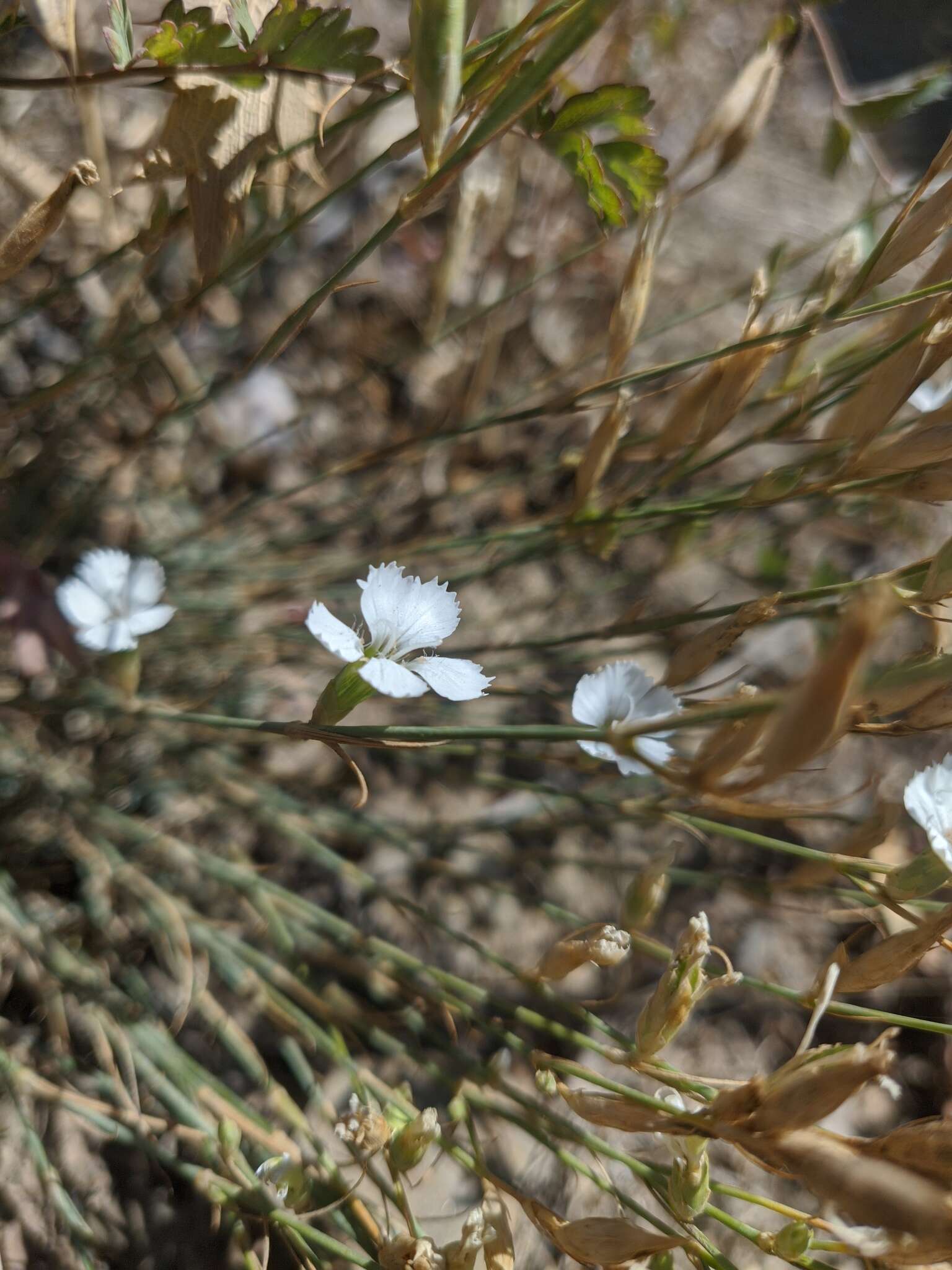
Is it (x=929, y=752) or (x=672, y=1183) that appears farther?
(x=929, y=752)

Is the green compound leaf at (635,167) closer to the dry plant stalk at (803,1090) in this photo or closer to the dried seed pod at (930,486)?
the dried seed pod at (930,486)

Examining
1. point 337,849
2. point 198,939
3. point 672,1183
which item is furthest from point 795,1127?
point 337,849

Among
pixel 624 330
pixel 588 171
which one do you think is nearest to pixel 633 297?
pixel 624 330

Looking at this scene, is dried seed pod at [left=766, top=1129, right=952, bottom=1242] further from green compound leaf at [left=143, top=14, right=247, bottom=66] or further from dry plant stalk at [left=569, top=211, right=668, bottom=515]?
green compound leaf at [left=143, top=14, right=247, bottom=66]

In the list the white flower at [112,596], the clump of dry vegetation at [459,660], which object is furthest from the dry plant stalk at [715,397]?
the white flower at [112,596]

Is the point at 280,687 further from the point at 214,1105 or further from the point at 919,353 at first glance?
the point at 919,353
